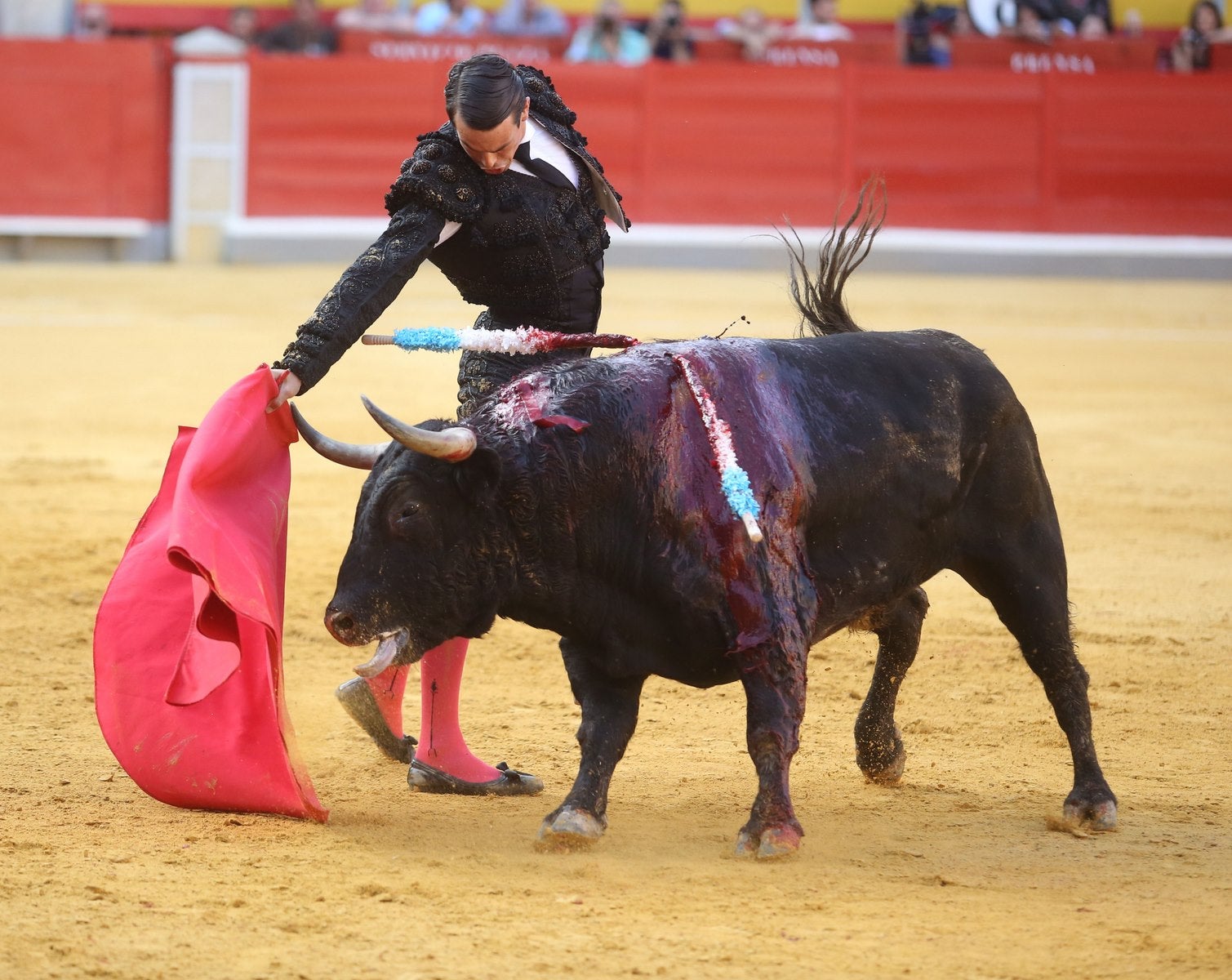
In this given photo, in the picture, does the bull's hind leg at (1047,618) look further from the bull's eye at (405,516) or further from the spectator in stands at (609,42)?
the spectator in stands at (609,42)

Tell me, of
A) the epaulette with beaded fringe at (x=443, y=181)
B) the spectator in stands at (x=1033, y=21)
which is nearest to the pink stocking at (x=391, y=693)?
the epaulette with beaded fringe at (x=443, y=181)

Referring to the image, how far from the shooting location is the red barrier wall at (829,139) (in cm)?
1283

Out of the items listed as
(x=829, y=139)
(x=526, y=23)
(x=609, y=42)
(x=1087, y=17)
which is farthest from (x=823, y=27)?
(x=526, y=23)

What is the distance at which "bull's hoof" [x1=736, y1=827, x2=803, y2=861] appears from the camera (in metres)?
2.77

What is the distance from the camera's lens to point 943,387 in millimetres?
3062

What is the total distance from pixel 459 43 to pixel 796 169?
265 centimetres

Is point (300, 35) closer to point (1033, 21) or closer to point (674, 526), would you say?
point (1033, 21)

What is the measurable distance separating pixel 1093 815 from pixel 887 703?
1.47 ft

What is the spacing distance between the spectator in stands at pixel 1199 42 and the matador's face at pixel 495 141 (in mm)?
10999

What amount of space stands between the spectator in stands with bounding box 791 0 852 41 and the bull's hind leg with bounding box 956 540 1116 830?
10.5 meters

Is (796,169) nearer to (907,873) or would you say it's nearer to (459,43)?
(459,43)

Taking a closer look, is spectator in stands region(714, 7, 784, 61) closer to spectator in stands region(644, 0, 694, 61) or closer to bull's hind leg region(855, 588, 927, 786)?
spectator in stands region(644, 0, 694, 61)

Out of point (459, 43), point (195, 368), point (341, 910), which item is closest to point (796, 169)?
point (459, 43)

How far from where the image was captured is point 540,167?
3.13 meters
